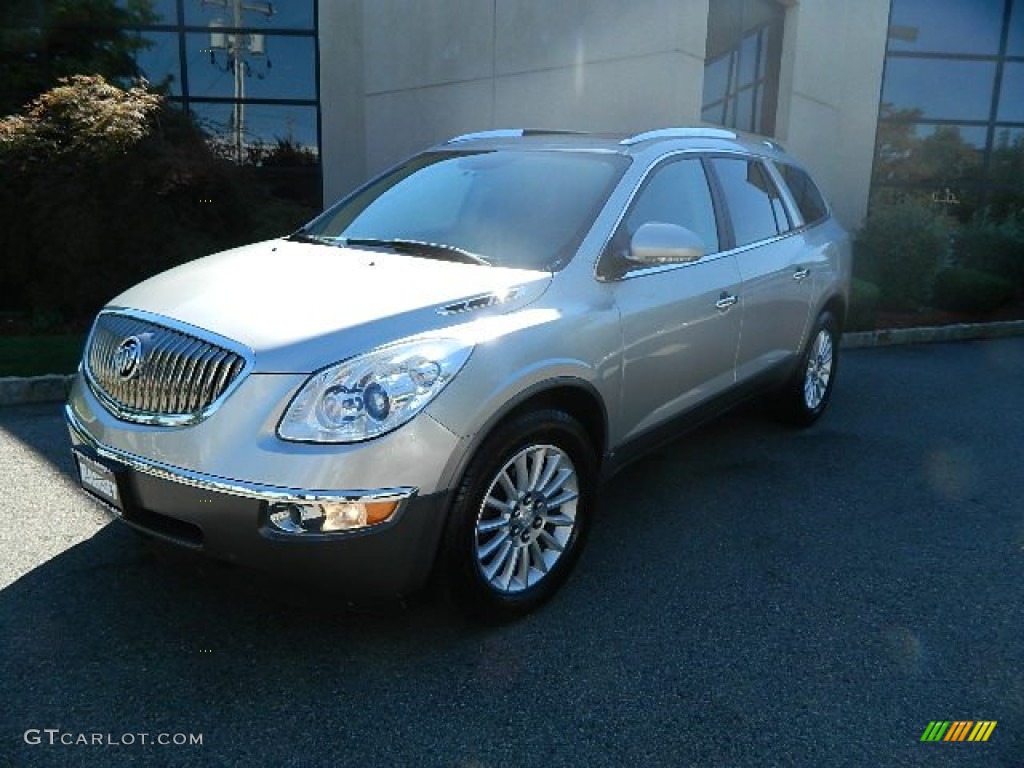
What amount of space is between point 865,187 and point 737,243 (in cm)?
1161

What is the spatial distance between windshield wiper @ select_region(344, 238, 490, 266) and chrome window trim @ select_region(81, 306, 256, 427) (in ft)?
3.49

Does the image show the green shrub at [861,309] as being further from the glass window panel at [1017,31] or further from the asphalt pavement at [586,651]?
the glass window panel at [1017,31]

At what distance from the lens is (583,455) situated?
3.29 m

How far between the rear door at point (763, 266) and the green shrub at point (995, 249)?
809 centimetres

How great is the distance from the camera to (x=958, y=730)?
2.61 metres

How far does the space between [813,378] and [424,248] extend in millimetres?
3349

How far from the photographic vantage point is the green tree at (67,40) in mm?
11672

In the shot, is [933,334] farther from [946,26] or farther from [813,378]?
[946,26]

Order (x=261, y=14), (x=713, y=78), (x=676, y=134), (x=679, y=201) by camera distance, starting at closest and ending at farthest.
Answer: (x=679, y=201) < (x=676, y=134) < (x=713, y=78) < (x=261, y=14)

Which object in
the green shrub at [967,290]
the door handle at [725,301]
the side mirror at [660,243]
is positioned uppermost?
the side mirror at [660,243]

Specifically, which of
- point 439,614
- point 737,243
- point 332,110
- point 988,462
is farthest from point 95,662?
point 332,110

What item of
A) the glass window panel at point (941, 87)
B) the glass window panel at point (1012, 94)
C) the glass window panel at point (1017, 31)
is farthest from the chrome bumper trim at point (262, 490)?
the glass window panel at point (1017, 31)

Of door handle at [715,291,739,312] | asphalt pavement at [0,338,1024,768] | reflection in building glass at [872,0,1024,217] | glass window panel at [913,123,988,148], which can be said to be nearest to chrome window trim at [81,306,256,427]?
asphalt pavement at [0,338,1024,768]

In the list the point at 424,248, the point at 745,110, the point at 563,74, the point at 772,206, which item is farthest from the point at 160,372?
the point at 745,110
